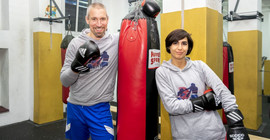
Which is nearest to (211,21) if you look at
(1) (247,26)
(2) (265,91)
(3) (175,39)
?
(3) (175,39)

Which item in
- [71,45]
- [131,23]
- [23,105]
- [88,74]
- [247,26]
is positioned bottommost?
[23,105]

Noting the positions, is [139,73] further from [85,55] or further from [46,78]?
[46,78]

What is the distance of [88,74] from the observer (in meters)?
1.74

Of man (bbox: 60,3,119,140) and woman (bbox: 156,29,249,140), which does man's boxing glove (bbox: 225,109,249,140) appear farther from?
man (bbox: 60,3,119,140)

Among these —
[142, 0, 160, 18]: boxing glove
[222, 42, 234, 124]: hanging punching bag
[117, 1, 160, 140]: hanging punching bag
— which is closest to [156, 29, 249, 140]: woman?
[117, 1, 160, 140]: hanging punching bag

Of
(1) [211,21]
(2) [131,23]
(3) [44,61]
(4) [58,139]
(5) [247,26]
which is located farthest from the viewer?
(3) [44,61]

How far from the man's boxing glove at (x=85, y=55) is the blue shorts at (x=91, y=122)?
0.37 meters

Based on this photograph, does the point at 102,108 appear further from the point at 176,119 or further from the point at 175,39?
the point at 175,39

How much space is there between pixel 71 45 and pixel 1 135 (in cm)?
281

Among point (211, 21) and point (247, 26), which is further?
point (247, 26)

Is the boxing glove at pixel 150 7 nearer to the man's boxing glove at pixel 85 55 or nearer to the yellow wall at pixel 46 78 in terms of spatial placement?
the man's boxing glove at pixel 85 55

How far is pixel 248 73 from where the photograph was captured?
152 inches

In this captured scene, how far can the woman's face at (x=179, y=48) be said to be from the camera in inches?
55.6

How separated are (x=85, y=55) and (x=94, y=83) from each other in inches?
12.1
